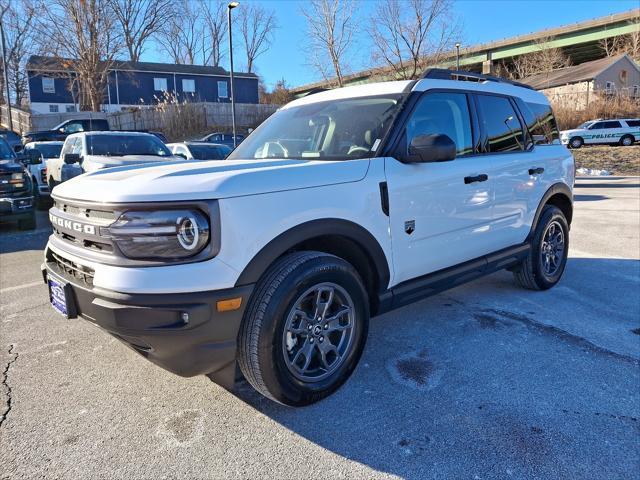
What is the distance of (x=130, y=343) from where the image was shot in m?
2.46

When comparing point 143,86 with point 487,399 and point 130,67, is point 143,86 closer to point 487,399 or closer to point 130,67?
point 130,67

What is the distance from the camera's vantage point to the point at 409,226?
10.6ft

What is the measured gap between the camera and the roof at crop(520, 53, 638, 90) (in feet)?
138

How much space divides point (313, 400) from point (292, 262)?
0.82 m

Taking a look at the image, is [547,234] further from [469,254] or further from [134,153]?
[134,153]

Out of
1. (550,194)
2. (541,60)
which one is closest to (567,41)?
(541,60)

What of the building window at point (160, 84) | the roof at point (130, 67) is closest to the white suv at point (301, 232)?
the roof at point (130, 67)

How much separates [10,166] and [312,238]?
7.04 meters

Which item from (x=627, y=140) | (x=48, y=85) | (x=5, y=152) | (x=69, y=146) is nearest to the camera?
(x=5, y=152)

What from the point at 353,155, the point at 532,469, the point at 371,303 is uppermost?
the point at 353,155

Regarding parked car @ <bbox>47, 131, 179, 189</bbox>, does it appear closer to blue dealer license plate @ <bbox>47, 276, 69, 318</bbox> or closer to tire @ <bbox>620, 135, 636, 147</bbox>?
blue dealer license plate @ <bbox>47, 276, 69, 318</bbox>

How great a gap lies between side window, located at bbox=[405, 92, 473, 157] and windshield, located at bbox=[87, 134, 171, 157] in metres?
7.09

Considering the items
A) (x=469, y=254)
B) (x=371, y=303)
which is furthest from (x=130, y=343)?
(x=469, y=254)

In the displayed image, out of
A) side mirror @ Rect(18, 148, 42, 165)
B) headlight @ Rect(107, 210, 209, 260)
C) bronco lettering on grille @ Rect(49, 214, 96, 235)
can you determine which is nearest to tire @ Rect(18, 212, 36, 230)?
side mirror @ Rect(18, 148, 42, 165)
